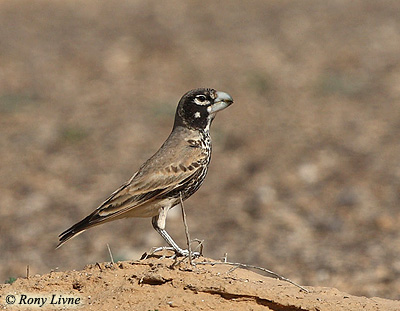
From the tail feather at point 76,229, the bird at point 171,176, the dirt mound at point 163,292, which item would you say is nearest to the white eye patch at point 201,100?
the bird at point 171,176

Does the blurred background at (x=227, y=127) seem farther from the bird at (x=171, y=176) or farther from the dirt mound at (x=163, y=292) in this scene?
the dirt mound at (x=163, y=292)

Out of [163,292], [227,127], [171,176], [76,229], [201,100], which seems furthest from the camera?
[227,127]

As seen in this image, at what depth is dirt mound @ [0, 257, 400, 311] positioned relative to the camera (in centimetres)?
595

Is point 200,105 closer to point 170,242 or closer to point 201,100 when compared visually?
point 201,100

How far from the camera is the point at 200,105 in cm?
792

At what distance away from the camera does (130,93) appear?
62.0 ft

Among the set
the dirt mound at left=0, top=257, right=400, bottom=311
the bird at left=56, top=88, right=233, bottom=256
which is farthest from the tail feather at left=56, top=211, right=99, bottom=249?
the dirt mound at left=0, top=257, right=400, bottom=311

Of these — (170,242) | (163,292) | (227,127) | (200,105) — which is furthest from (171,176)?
(227,127)

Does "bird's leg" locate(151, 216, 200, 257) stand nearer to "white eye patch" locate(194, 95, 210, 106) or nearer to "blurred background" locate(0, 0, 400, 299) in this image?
"white eye patch" locate(194, 95, 210, 106)

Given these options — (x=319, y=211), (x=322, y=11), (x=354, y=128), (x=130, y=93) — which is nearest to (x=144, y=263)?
(x=319, y=211)

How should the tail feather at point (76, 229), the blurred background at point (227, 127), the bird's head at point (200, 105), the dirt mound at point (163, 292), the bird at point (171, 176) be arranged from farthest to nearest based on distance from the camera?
the blurred background at point (227, 127) → the bird's head at point (200, 105) → the bird at point (171, 176) → the tail feather at point (76, 229) → the dirt mound at point (163, 292)

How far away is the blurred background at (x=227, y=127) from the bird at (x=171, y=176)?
3.26 m

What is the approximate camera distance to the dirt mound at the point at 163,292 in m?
5.95

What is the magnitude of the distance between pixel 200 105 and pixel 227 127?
8.96 metres
